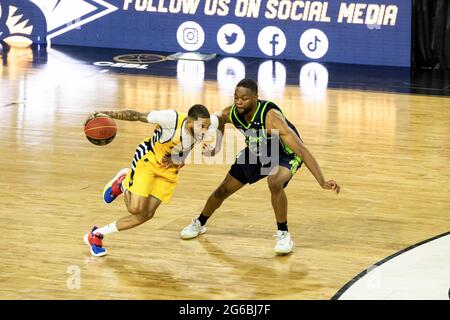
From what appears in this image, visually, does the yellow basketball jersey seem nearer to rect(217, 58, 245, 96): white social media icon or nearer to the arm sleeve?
the arm sleeve

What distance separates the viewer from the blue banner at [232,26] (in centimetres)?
1673

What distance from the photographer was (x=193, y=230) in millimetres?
7777

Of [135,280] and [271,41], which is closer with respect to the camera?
[135,280]

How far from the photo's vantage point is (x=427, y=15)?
53.3ft

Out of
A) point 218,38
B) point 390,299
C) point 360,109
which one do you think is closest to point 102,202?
point 390,299

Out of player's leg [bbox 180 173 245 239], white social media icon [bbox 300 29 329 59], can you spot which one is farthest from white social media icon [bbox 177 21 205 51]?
player's leg [bbox 180 173 245 239]

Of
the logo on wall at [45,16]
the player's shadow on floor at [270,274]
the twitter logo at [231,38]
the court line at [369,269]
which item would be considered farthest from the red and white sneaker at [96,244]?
the logo on wall at [45,16]

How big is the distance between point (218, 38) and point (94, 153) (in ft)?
24.2

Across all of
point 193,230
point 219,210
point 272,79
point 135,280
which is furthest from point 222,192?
point 272,79

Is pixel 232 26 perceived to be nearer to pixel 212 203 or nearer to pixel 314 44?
pixel 314 44

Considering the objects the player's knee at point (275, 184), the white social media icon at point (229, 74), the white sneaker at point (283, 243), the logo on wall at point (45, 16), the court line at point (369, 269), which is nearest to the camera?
the court line at point (369, 269)

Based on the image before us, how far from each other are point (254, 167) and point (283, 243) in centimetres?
66

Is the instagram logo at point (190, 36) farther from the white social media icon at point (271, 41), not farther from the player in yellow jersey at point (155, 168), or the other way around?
the player in yellow jersey at point (155, 168)

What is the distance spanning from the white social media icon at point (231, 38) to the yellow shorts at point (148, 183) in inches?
408
